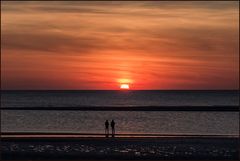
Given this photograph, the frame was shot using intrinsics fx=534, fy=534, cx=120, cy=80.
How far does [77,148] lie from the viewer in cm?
3372

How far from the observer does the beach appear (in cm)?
2953

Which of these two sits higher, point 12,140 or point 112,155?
point 12,140

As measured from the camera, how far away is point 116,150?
1275 inches

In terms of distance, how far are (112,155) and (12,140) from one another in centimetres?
1190

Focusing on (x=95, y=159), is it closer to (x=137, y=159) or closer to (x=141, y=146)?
(x=137, y=159)

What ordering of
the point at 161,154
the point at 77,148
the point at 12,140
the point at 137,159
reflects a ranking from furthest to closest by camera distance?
the point at 12,140 < the point at 77,148 < the point at 161,154 < the point at 137,159

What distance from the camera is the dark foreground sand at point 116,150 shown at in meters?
29.5

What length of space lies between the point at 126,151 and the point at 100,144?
13.7 feet

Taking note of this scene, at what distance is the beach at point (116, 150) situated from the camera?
1163 inches

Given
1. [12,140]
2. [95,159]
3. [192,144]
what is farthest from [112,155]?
[12,140]

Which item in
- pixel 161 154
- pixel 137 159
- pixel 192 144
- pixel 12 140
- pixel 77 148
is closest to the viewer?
pixel 137 159

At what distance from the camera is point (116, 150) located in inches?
1275

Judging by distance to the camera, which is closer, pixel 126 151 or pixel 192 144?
pixel 126 151

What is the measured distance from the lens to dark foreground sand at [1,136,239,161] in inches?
1160
